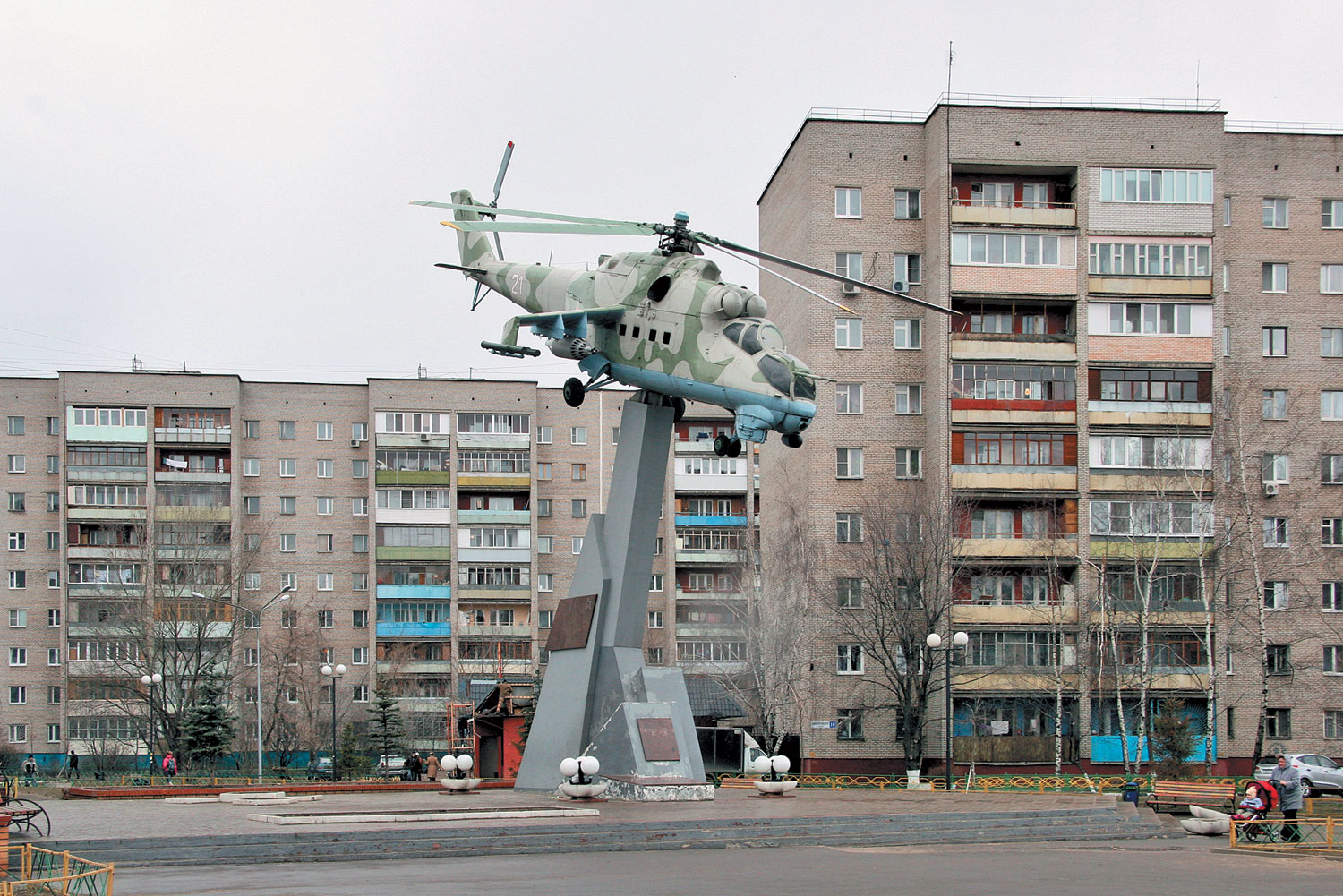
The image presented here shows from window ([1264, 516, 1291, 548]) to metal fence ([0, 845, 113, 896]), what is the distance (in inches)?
1664

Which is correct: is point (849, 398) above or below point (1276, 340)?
below

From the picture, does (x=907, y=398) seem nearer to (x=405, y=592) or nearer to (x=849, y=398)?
(x=849, y=398)

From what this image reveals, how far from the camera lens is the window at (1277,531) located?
47.3 metres

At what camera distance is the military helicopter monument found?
23.3 meters

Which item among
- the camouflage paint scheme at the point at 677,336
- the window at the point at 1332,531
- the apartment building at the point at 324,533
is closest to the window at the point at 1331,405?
the window at the point at 1332,531

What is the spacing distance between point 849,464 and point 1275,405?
14932 millimetres

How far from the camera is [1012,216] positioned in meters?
46.8

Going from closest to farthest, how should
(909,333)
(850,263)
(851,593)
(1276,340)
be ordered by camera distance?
1. (851,593)
2. (850,263)
3. (909,333)
4. (1276,340)

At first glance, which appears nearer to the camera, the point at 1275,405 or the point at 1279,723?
the point at 1279,723

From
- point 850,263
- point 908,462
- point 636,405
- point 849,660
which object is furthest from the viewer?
point 908,462

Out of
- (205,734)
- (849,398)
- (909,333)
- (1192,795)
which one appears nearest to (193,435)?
(205,734)

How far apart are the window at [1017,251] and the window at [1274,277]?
7.55m

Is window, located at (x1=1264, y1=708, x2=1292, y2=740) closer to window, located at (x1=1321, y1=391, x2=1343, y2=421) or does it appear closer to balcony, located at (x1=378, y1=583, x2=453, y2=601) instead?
window, located at (x1=1321, y1=391, x2=1343, y2=421)

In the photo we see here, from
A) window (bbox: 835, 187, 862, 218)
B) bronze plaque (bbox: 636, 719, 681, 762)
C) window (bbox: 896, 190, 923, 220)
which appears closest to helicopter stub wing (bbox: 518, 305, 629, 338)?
bronze plaque (bbox: 636, 719, 681, 762)
